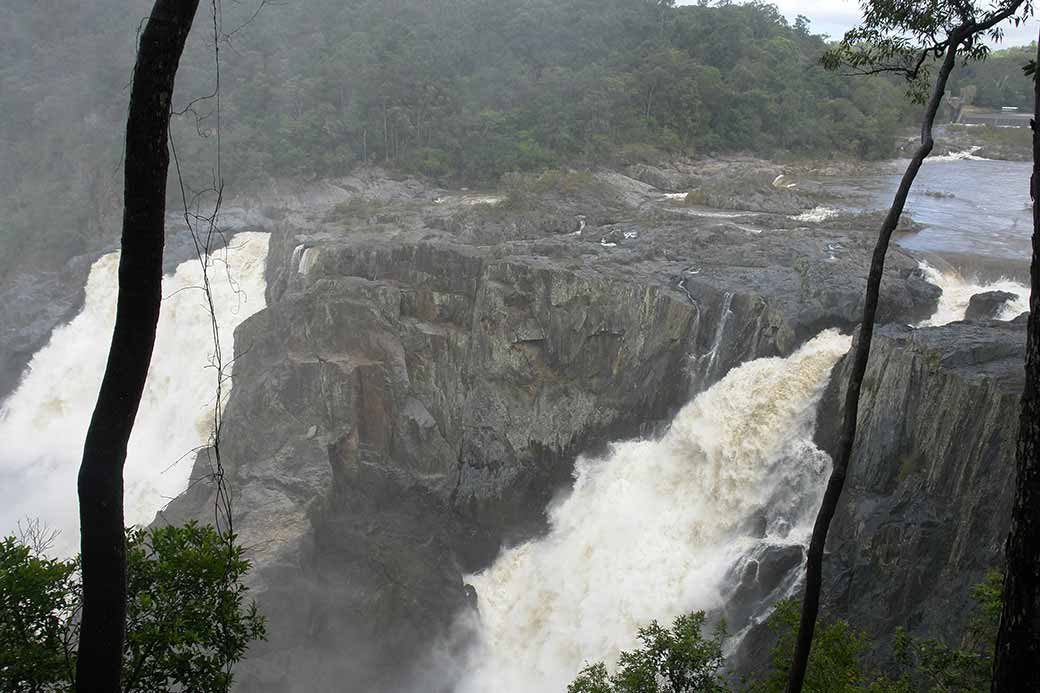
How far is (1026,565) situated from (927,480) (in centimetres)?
1115

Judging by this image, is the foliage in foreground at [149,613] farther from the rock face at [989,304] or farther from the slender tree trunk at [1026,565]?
the rock face at [989,304]

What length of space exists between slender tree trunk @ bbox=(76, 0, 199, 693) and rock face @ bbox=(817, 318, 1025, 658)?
12.3m

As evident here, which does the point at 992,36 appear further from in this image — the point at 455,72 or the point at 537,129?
the point at 455,72

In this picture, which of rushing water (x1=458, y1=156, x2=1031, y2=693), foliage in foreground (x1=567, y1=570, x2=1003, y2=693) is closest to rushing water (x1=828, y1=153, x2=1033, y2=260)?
A: rushing water (x1=458, y1=156, x2=1031, y2=693)

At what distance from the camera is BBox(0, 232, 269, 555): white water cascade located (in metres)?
25.7

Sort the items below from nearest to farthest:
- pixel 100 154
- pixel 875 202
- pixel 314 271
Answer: pixel 314 271, pixel 875 202, pixel 100 154

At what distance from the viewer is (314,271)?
24.4 m

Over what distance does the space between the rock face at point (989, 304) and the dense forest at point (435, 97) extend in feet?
71.3

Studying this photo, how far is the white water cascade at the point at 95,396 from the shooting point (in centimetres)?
2573

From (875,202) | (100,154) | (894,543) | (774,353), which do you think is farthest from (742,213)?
(100,154)

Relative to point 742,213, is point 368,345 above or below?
below

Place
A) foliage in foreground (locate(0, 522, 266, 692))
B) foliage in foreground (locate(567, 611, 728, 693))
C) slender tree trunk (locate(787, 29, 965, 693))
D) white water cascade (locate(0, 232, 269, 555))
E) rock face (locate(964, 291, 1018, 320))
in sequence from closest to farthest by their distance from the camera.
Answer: foliage in foreground (locate(0, 522, 266, 692))
slender tree trunk (locate(787, 29, 965, 693))
foliage in foreground (locate(567, 611, 728, 693))
rock face (locate(964, 291, 1018, 320))
white water cascade (locate(0, 232, 269, 555))

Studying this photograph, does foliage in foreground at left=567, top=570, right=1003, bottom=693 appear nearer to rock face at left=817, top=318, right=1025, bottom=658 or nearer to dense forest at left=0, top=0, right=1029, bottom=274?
rock face at left=817, top=318, right=1025, bottom=658

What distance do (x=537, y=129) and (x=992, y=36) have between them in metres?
33.9
